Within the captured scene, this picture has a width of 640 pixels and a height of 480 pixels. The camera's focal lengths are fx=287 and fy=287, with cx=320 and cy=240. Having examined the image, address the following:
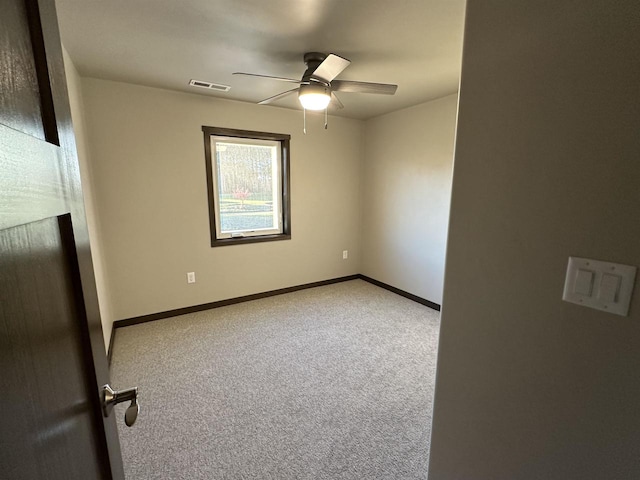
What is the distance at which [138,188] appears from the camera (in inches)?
112

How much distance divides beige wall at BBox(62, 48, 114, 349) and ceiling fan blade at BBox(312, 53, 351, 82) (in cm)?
177

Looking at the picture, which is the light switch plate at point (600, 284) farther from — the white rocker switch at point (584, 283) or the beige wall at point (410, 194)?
the beige wall at point (410, 194)

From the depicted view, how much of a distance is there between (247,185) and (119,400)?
3020mm

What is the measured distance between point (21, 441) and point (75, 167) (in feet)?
1.95

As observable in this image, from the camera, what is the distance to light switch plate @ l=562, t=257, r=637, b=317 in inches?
26.5

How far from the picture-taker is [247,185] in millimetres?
3527

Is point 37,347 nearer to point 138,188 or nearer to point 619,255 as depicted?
point 619,255

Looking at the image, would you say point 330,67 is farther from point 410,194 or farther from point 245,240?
point 245,240

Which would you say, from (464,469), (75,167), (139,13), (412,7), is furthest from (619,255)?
(139,13)

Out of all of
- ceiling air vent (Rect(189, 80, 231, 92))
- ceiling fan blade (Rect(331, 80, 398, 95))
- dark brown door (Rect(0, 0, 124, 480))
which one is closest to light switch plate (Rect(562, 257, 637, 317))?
dark brown door (Rect(0, 0, 124, 480))

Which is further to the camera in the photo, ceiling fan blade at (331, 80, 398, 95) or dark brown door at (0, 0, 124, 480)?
ceiling fan blade at (331, 80, 398, 95)

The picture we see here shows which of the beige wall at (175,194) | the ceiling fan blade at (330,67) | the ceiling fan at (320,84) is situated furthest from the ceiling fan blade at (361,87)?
the beige wall at (175,194)

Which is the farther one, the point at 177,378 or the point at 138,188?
the point at 138,188

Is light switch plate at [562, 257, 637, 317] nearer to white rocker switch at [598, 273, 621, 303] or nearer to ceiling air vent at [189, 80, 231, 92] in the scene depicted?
white rocker switch at [598, 273, 621, 303]
